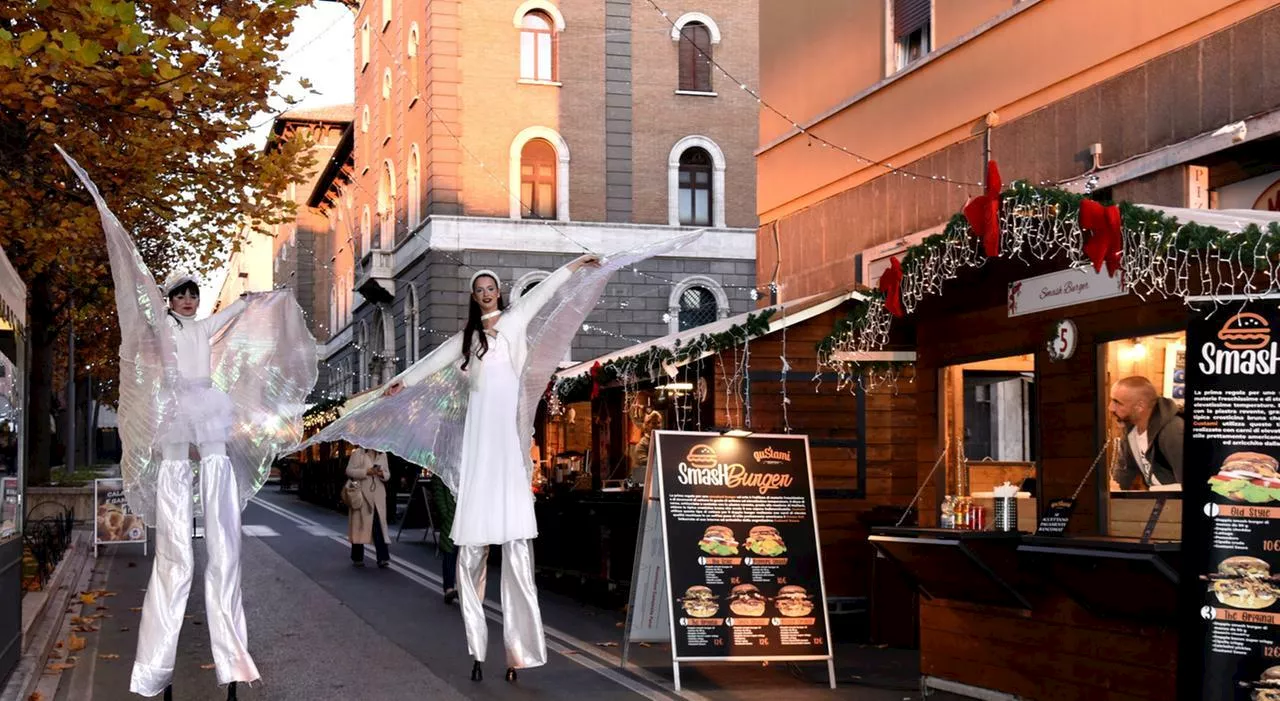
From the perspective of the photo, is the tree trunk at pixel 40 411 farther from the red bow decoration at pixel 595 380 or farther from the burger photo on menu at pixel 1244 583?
the burger photo on menu at pixel 1244 583

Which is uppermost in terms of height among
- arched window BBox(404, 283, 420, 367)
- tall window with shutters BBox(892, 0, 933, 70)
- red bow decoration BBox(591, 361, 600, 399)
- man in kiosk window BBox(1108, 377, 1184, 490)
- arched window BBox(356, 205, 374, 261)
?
arched window BBox(356, 205, 374, 261)

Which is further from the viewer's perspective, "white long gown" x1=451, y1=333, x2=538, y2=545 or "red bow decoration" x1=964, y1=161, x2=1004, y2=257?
"white long gown" x1=451, y1=333, x2=538, y2=545

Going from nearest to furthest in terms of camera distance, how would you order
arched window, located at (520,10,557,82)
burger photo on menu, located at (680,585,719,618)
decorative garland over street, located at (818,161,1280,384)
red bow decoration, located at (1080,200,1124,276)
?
decorative garland over street, located at (818,161,1280,384)
red bow decoration, located at (1080,200,1124,276)
burger photo on menu, located at (680,585,719,618)
arched window, located at (520,10,557,82)

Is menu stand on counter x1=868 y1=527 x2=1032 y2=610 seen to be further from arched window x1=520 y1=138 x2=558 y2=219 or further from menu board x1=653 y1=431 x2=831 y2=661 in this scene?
arched window x1=520 y1=138 x2=558 y2=219

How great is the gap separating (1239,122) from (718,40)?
32.7 metres

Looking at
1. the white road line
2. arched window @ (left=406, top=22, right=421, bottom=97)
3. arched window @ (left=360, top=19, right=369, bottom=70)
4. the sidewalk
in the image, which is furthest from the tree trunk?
arched window @ (left=360, top=19, right=369, bottom=70)

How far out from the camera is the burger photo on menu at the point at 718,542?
1024cm

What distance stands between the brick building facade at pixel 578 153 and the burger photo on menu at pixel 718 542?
30452 millimetres

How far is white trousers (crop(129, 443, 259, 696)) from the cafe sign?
4.62m

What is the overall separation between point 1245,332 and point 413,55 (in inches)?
1547

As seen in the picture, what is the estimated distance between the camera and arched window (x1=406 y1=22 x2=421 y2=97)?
144ft

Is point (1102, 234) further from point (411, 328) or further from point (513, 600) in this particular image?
point (411, 328)

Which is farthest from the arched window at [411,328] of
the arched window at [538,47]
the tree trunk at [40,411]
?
the tree trunk at [40,411]

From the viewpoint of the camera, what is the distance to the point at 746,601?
10.1 metres
